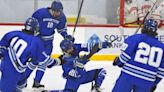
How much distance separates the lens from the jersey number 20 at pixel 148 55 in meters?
4.93

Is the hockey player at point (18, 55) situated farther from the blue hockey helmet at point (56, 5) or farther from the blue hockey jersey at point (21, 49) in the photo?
the blue hockey helmet at point (56, 5)

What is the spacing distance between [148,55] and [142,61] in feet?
0.25

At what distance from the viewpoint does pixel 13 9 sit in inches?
372

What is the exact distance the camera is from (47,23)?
22.1 ft

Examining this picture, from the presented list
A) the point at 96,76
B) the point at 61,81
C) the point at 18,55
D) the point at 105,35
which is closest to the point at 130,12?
the point at 105,35

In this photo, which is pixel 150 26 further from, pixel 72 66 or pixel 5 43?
pixel 5 43

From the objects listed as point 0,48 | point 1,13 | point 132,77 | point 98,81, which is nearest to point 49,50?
point 98,81

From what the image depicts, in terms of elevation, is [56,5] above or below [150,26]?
above

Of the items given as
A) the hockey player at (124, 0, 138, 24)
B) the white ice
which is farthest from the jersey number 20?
the hockey player at (124, 0, 138, 24)

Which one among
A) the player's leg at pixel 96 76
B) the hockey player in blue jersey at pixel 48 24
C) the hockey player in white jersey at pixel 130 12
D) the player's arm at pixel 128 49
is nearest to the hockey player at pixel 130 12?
the hockey player in white jersey at pixel 130 12

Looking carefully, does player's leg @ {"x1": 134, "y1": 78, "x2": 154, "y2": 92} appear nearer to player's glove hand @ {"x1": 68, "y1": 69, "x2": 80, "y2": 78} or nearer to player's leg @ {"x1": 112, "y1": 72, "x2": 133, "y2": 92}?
player's leg @ {"x1": 112, "y1": 72, "x2": 133, "y2": 92}

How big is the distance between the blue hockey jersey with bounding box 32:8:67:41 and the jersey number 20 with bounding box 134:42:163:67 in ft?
6.58

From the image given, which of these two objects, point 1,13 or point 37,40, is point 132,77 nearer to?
point 37,40

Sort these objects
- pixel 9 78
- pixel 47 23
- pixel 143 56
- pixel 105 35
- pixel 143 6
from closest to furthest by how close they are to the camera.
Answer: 1. pixel 143 56
2. pixel 9 78
3. pixel 47 23
4. pixel 105 35
5. pixel 143 6
